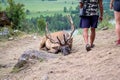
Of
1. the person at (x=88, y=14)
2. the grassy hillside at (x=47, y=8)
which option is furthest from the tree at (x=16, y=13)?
the grassy hillside at (x=47, y=8)

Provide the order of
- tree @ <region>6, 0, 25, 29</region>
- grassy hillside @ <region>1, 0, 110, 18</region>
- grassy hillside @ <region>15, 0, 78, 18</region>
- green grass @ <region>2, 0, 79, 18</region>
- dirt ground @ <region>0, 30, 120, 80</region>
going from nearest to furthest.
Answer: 1. dirt ground @ <region>0, 30, 120, 80</region>
2. tree @ <region>6, 0, 25, 29</region>
3. grassy hillside @ <region>1, 0, 110, 18</region>
4. green grass @ <region>2, 0, 79, 18</region>
5. grassy hillside @ <region>15, 0, 78, 18</region>

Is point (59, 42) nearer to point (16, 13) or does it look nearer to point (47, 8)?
point (16, 13)

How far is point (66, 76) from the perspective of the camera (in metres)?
7.18

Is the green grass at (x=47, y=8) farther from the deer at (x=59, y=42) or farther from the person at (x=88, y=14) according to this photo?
the person at (x=88, y=14)

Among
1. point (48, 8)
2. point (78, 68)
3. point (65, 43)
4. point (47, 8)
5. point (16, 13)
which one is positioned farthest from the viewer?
point (47, 8)

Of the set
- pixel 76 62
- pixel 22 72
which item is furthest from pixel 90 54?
pixel 22 72

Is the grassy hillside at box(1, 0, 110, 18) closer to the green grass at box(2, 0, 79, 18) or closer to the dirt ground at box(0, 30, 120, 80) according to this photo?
the green grass at box(2, 0, 79, 18)

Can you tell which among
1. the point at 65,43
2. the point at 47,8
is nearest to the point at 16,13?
the point at 65,43

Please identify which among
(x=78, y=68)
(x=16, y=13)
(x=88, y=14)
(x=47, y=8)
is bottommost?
(x=47, y=8)

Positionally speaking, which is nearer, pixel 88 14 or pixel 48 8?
pixel 88 14

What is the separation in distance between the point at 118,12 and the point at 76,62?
1451 mm

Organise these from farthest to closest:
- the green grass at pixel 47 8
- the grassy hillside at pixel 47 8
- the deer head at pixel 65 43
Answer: the green grass at pixel 47 8 → the grassy hillside at pixel 47 8 → the deer head at pixel 65 43

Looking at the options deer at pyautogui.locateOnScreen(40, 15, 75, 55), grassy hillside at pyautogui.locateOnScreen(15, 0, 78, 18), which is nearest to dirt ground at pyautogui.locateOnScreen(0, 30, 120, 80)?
deer at pyautogui.locateOnScreen(40, 15, 75, 55)

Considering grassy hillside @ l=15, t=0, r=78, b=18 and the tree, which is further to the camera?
grassy hillside @ l=15, t=0, r=78, b=18
